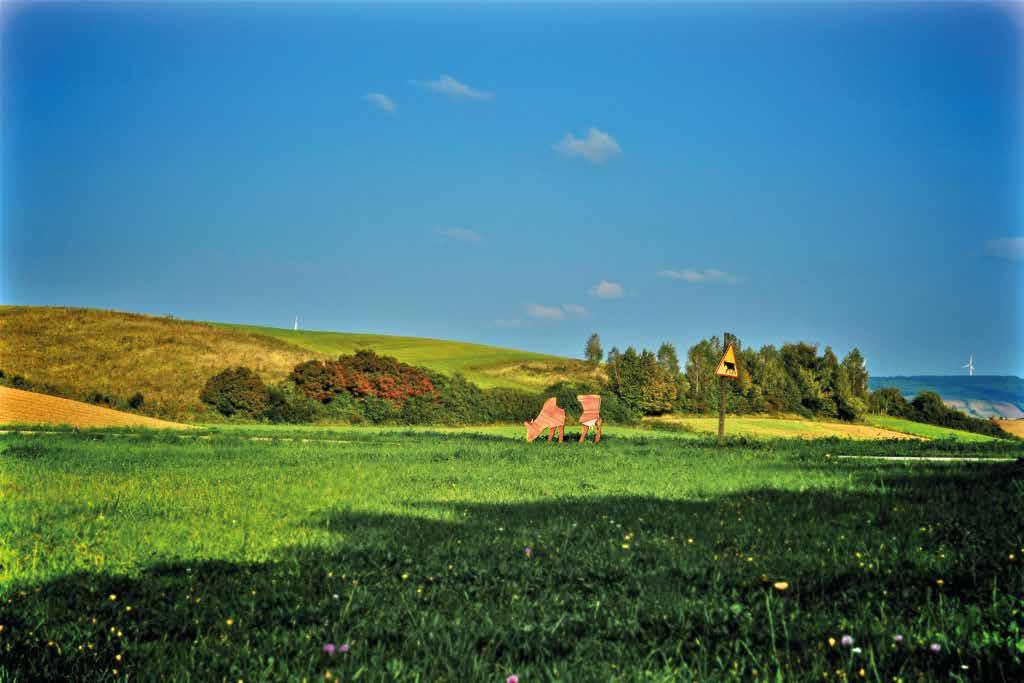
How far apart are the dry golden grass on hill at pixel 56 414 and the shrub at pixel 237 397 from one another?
514 cm

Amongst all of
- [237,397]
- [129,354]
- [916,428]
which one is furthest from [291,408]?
[916,428]

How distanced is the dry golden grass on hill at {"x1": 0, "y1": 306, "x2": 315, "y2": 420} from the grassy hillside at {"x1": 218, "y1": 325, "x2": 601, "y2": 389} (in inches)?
198

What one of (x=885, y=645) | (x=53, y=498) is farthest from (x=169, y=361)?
(x=885, y=645)

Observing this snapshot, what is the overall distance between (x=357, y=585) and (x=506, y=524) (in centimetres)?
234

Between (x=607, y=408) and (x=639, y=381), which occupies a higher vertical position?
(x=639, y=381)

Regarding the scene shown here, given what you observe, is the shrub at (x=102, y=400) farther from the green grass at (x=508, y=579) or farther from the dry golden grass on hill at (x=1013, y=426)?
the dry golden grass on hill at (x=1013, y=426)

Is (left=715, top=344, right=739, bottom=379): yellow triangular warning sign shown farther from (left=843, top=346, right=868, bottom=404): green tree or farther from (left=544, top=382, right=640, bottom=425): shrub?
(left=843, top=346, right=868, bottom=404): green tree

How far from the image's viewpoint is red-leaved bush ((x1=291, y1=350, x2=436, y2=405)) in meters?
29.7

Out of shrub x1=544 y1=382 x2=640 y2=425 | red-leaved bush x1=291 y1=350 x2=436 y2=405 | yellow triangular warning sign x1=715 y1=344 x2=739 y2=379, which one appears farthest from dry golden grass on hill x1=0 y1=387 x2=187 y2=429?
yellow triangular warning sign x1=715 y1=344 x2=739 y2=379

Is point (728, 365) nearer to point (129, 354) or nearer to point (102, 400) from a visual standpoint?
point (102, 400)

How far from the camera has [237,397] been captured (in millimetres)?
28984

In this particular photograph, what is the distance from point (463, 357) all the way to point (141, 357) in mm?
30197

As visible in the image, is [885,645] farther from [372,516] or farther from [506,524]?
[372,516]

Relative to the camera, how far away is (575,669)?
3584mm
